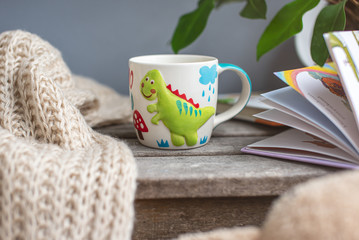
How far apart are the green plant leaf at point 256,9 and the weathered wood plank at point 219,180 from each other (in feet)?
1.35

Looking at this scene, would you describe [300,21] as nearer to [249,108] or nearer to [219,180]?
[249,108]

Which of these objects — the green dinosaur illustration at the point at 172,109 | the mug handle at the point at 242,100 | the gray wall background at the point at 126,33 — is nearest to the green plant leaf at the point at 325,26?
the mug handle at the point at 242,100

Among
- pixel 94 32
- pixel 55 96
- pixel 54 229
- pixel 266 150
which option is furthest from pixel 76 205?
pixel 94 32

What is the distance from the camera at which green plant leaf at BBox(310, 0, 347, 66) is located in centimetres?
60

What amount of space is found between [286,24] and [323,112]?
0.24m

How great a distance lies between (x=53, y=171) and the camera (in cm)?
42

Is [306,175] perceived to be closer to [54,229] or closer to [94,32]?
[54,229]

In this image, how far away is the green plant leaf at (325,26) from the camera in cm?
60

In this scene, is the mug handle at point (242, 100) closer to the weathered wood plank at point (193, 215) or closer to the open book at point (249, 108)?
the open book at point (249, 108)

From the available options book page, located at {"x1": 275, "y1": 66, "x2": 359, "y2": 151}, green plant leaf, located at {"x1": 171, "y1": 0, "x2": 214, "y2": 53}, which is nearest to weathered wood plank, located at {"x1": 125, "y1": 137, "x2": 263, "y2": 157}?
book page, located at {"x1": 275, "y1": 66, "x2": 359, "y2": 151}

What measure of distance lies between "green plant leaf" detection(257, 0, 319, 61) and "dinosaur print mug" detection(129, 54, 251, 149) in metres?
0.15

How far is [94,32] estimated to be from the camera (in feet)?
3.13

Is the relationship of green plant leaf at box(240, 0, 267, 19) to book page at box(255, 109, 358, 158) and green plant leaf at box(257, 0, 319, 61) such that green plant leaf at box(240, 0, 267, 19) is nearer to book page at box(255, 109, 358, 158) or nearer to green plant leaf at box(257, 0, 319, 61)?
green plant leaf at box(257, 0, 319, 61)

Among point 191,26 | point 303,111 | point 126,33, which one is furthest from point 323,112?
point 126,33
